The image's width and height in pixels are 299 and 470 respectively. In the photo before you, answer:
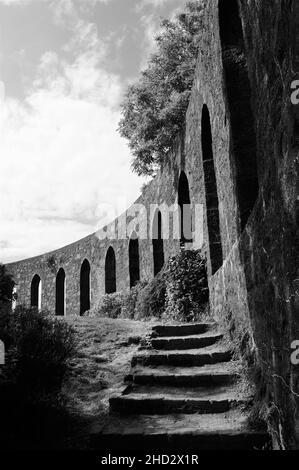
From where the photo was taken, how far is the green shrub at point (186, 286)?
7.81m

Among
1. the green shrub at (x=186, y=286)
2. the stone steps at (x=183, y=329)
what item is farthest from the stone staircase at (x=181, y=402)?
the green shrub at (x=186, y=286)

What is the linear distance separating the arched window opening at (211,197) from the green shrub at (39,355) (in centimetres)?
336

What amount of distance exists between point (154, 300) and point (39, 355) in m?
5.01

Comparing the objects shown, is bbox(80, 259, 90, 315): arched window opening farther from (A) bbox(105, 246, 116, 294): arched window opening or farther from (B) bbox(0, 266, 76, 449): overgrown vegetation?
(B) bbox(0, 266, 76, 449): overgrown vegetation

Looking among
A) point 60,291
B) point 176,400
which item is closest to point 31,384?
point 176,400

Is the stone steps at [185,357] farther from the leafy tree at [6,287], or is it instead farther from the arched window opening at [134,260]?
the arched window opening at [134,260]

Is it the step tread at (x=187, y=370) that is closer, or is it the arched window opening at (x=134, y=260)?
the step tread at (x=187, y=370)

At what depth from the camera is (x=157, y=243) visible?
13297 millimetres

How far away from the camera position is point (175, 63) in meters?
16.2

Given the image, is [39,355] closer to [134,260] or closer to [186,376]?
[186,376]

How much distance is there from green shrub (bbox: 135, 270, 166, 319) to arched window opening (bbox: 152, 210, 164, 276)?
296 centimetres
